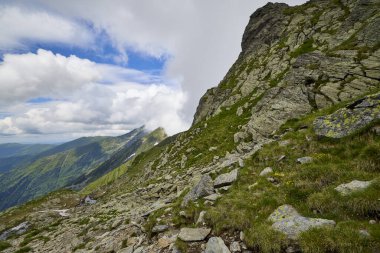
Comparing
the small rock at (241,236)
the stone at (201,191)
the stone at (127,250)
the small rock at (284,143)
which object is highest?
the small rock at (284,143)

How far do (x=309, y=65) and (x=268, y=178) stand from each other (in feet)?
A: 106

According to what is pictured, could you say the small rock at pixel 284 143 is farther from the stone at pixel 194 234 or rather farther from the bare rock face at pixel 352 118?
the stone at pixel 194 234

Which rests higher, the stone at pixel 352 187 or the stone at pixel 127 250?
the stone at pixel 352 187

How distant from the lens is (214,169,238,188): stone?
1724cm

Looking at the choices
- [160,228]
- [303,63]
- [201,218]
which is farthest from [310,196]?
[303,63]

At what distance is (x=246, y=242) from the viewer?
10359 millimetres

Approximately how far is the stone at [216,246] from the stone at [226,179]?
645cm

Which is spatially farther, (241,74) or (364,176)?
(241,74)

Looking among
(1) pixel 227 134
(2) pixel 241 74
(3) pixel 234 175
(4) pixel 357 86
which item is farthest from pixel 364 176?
(2) pixel 241 74

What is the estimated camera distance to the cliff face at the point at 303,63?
109 feet

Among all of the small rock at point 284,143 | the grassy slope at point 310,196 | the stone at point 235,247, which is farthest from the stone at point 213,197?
the small rock at point 284,143

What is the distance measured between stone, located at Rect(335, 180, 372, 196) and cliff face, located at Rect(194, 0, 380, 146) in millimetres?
20781

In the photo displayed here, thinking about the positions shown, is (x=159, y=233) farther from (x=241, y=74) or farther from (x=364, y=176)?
(x=241, y=74)

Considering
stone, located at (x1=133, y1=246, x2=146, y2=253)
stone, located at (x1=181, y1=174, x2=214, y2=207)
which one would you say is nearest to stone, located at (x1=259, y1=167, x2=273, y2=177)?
stone, located at (x1=181, y1=174, x2=214, y2=207)
